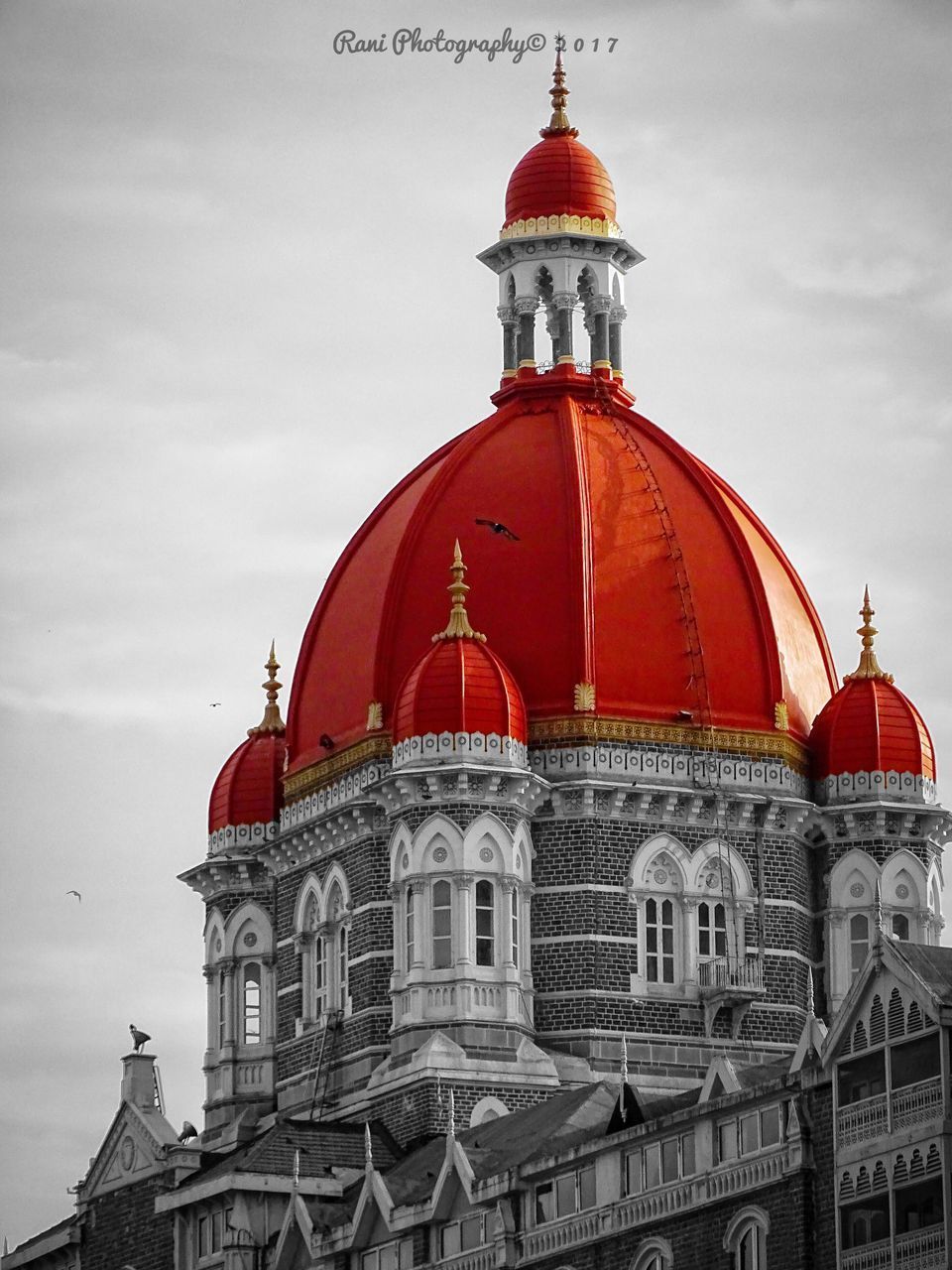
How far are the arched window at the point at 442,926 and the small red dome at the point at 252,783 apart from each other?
951 cm

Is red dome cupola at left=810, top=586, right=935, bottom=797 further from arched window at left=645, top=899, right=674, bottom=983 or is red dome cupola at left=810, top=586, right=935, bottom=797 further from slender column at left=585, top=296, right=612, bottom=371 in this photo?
slender column at left=585, top=296, right=612, bottom=371

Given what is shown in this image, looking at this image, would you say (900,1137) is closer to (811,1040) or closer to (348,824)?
(811,1040)

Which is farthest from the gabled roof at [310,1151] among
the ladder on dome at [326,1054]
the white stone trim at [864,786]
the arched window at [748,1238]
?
the arched window at [748,1238]

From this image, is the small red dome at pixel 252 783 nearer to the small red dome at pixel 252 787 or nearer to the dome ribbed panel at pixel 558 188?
the small red dome at pixel 252 787

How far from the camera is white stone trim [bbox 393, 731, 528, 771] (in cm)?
8525

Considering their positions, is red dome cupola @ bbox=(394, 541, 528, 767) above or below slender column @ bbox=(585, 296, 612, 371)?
below

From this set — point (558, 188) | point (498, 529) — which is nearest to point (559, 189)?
point (558, 188)

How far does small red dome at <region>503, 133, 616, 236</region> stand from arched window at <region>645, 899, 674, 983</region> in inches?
643

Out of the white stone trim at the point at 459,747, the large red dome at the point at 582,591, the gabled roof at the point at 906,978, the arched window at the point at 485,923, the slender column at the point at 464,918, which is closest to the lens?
the gabled roof at the point at 906,978

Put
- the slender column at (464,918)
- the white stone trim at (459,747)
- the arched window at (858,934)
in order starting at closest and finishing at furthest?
the slender column at (464,918), the white stone trim at (459,747), the arched window at (858,934)

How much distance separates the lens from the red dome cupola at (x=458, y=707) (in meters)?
85.3

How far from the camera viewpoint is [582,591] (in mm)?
88062

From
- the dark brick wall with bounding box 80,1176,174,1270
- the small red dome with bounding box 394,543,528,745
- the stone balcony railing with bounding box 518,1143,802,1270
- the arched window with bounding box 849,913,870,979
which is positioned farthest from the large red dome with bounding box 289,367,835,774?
the stone balcony railing with bounding box 518,1143,802,1270

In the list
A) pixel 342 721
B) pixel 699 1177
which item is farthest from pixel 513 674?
pixel 699 1177
